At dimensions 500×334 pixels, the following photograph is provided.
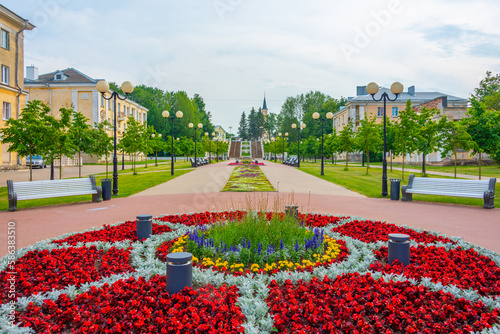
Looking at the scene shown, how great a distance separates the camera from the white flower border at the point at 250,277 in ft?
10.6

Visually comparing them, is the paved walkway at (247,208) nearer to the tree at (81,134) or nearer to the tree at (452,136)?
the tree at (452,136)

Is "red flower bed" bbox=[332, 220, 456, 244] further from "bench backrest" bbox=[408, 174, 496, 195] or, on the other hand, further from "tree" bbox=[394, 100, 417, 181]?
"tree" bbox=[394, 100, 417, 181]

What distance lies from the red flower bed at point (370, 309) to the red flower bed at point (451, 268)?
0.50 meters

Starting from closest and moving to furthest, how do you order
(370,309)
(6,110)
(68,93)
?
(370,309) → (6,110) → (68,93)

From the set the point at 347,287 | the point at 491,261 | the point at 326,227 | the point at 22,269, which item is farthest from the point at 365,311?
the point at 22,269

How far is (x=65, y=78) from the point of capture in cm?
4606

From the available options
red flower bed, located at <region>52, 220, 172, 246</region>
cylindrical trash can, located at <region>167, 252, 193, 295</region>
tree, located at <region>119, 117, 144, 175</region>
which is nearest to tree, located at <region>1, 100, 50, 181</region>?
red flower bed, located at <region>52, 220, 172, 246</region>

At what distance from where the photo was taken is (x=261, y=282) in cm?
391

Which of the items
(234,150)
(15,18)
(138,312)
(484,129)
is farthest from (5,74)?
(234,150)

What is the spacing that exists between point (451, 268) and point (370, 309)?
179 cm

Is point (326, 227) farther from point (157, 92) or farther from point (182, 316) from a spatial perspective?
point (157, 92)

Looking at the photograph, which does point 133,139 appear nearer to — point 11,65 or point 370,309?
point 11,65

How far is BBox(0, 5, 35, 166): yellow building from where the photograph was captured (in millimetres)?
27609

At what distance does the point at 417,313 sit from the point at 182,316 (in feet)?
7.77
